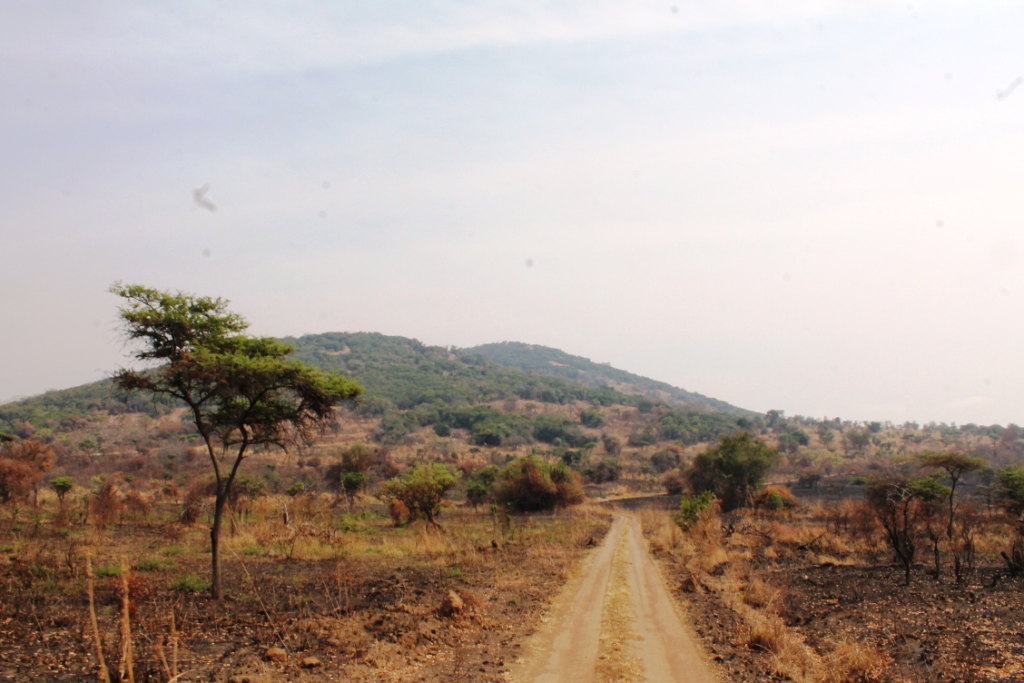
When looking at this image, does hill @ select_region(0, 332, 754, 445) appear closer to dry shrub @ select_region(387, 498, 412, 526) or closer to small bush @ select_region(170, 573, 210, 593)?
small bush @ select_region(170, 573, 210, 593)

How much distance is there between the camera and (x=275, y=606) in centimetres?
1225

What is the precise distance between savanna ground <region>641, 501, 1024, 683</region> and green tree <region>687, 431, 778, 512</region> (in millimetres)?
21005

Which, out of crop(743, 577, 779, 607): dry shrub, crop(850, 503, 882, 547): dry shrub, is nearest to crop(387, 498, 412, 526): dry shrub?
crop(743, 577, 779, 607): dry shrub

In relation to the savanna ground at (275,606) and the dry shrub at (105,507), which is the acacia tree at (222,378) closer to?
the savanna ground at (275,606)

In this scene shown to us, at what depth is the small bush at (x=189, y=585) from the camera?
1327cm

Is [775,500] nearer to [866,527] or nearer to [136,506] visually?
[866,527]

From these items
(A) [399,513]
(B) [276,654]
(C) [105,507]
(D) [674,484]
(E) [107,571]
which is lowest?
(D) [674,484]

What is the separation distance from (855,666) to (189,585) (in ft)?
41.0

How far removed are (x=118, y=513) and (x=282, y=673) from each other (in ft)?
73.7

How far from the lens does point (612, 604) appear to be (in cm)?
1526

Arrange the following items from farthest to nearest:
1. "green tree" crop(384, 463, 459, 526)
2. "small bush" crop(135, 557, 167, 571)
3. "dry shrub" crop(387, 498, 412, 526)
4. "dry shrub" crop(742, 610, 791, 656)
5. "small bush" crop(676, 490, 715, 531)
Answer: "small bush" crop(676, 490, 715, 531), "dry shrub" crop(387, 498, 412, 526), "green tree" crop(384, 463, 459, 526), "small bush" crop(135, 557, 167, 571), "dry shrub" crop(742, 610, 791, 656)

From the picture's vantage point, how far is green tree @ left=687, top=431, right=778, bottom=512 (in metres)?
48.8

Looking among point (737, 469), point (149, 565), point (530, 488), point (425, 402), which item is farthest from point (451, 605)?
point (425, 402)

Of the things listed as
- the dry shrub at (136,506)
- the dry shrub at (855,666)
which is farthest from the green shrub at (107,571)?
the dry shrub at (136,506)
